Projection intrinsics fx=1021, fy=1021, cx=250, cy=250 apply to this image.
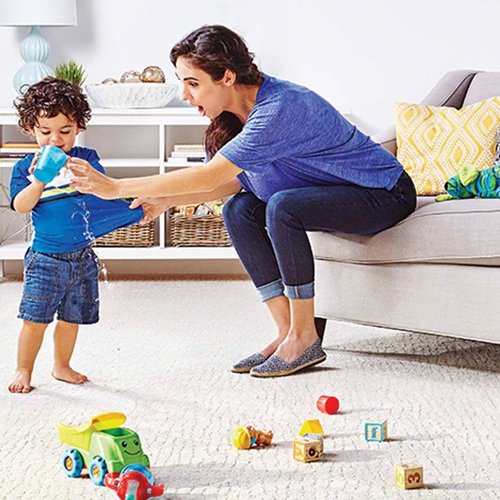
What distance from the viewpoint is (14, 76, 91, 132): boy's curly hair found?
2283 mm

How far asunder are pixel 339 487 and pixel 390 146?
170cm

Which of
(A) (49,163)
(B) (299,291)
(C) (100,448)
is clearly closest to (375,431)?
(C) (100,448)

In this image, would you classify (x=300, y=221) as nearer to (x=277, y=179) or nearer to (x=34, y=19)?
(x=277, y=179)

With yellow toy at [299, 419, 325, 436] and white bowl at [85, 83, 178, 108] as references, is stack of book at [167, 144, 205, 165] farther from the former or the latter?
yellow toy at [299, 419, 325, 436]

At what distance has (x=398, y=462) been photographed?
183 centimetres

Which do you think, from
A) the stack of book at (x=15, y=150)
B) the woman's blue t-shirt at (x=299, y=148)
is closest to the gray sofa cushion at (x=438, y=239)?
the woman's blue t-shirt at (x=299, y=148)

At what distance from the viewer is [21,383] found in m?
2.35

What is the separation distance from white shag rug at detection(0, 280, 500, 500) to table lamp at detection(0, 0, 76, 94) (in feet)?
3.84

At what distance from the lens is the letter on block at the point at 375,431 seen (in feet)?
6.35

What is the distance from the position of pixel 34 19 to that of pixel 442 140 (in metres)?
1.73

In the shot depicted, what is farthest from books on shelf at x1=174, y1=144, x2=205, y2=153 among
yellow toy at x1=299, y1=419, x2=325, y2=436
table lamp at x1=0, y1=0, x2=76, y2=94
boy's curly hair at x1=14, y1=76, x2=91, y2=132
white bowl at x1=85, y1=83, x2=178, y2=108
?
yellow toy at x1=299, y1=419, x2=325, y2=436

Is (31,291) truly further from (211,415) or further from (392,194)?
(392,194)

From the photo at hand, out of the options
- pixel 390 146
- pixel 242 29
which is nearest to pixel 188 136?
pixel 242 29

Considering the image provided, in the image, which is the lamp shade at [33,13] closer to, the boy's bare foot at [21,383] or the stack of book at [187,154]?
the stack of book at [187,154]
